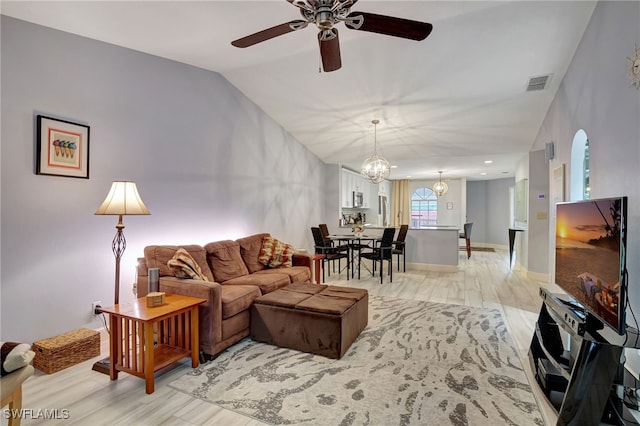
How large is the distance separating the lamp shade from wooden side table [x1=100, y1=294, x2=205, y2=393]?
0.76 m

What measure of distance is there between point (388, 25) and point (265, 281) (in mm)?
2635

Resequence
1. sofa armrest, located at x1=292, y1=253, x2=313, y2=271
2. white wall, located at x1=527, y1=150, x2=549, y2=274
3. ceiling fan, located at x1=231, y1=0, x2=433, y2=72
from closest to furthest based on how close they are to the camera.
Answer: ceiling fan, located at x1=231, y1=0, x2=433, y2=72, sofa armrest, located at x1=292, y1=253, x2=313, y2=271, white wall, located at x1=527, y1=150, x2=549, y2=274

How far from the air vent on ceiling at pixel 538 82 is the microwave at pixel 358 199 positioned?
16.5ft

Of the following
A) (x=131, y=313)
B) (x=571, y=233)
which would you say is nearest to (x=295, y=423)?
(x=131, y=313)

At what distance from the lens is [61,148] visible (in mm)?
2605

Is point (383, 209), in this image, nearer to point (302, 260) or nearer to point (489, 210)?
point (489, 210)

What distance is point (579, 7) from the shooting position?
2.61m

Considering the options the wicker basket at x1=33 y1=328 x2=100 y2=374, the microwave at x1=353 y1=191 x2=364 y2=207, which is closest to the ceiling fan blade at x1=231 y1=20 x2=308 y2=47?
the wicker basket at x1=33 y1=328 x2=100 y2=374

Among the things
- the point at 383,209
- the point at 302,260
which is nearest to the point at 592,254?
the point at 302,260

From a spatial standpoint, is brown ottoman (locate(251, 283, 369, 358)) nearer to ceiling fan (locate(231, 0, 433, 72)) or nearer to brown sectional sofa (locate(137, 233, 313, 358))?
brown sectional sofa (locate(137, 233, 313, 358))

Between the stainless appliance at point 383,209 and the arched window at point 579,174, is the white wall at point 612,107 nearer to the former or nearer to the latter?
the arched window at point 579,174

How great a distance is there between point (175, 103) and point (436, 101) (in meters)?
3.46

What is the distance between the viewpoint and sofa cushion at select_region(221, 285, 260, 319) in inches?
105

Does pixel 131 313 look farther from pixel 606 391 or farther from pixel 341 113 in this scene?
pixel 341 113
